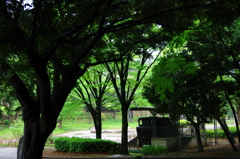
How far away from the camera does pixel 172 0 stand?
7.98 meters

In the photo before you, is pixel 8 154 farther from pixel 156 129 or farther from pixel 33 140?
pixel 156 129

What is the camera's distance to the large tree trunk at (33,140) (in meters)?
7.65

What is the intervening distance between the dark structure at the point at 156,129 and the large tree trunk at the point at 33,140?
13255mm

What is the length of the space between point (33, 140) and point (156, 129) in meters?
14.5

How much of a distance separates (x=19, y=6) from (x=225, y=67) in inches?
373

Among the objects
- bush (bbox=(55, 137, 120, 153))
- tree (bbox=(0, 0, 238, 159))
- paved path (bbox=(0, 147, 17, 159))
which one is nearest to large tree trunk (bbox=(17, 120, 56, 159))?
tree (bbox=(0, 0, 238, 159))

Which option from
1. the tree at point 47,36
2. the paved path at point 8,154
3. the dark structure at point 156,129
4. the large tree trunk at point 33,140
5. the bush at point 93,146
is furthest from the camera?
the dark structure at point 156,129

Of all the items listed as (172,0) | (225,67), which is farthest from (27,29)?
(225,67)

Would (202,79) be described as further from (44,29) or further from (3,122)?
(3,122)

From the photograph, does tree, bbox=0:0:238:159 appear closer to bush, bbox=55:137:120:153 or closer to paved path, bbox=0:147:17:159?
paved path, bbox=0:147:17:159

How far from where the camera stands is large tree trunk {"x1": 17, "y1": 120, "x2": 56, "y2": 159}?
25.1 ft

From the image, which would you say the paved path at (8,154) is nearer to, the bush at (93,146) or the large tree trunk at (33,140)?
the bush at (93,146)

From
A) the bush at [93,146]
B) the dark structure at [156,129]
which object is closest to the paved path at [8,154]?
the bush at [93,146]

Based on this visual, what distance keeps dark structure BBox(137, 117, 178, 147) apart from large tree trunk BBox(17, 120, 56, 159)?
43.5 ft
